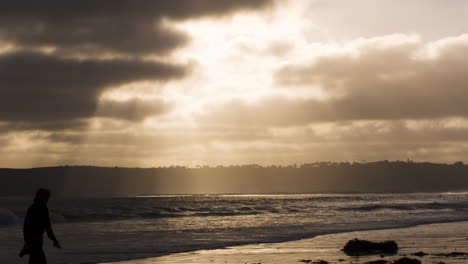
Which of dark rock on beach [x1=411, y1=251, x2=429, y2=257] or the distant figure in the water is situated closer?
the distant figure in the water

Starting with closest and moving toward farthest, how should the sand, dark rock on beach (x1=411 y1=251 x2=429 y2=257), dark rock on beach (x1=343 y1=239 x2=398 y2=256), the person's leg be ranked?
the person's leg < the sand < dark rock on beach (x1=411 y1=251 x2=429 y2=257) < dark rock on beach (x1=343 y1=239 x2=398 y2=256)

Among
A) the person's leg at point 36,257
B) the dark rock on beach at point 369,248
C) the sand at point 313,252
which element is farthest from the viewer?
the dark rock on beach at point 369,248

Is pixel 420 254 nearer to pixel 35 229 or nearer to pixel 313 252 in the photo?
A: pixel 313 252

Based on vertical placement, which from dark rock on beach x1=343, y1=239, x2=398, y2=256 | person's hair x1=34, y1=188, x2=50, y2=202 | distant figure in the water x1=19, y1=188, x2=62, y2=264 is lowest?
dark rock on beach x1=343, y1=239, x2=398, y2=256

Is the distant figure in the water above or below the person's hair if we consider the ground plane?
below

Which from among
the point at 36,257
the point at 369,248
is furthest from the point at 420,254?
the point at 36,257

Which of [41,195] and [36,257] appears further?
[41,195]

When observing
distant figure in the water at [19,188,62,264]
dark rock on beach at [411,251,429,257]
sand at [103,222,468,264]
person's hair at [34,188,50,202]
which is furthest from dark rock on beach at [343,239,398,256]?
person's hair at [34,188,50,202]

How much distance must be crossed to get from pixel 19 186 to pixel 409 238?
545 ft

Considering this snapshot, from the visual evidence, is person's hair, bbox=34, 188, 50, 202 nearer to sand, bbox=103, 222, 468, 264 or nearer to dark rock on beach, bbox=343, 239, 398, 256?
sand, bbox=103, 222, 468, 264

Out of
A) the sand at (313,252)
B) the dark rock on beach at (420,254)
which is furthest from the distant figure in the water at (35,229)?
the dark rock on beach at (420,254)

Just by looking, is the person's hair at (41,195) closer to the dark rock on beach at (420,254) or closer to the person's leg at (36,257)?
the person's leg at (36,257)

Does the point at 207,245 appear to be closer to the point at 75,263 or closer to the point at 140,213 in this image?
the point at 75,263

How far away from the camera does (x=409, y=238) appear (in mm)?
24969
